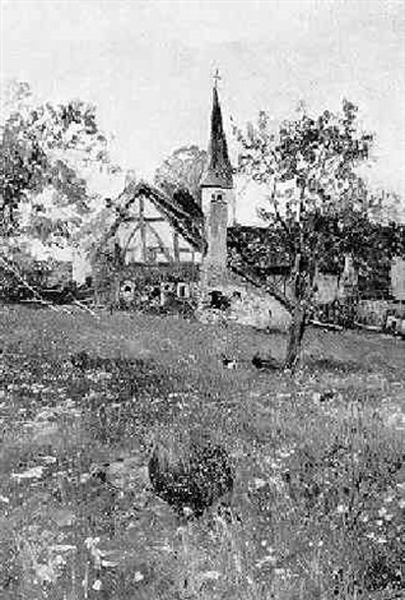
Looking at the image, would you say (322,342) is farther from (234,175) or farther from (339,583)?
(339,583)

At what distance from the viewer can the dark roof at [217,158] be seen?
448 centimetres

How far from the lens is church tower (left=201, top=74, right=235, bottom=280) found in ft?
15.4

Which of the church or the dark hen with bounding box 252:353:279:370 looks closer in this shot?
the dark hen with bounding box 252:353:279:370

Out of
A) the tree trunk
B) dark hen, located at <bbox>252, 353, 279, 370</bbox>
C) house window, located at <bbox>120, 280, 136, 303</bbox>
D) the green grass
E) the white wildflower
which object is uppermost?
house window, located at <bbox>120, 280, 136, 303</bbox>

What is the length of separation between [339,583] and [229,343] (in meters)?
2.01

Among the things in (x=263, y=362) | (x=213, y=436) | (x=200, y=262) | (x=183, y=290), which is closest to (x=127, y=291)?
(x=183, y=290)

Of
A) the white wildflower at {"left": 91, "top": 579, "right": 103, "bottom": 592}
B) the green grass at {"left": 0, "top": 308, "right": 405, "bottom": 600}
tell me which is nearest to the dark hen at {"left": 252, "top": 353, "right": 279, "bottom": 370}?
the green grass at {"left": 0, "top": 308, "right": 405, "bottom": 600}

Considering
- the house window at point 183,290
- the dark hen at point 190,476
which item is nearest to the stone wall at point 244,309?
the house window at point 183,290

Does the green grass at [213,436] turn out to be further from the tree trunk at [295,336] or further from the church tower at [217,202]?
the church tower at [217,202]

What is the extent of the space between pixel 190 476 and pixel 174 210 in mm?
3847

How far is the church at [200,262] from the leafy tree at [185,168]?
0.28 ft

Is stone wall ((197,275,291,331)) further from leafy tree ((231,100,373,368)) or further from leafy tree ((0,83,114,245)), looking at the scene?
leafy tree ((0,83,114,245))

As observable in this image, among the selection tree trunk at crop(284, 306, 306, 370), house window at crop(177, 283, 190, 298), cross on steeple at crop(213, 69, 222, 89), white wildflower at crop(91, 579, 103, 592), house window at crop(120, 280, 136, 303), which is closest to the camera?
white wildflower at crop(91, 579, 103, 592)

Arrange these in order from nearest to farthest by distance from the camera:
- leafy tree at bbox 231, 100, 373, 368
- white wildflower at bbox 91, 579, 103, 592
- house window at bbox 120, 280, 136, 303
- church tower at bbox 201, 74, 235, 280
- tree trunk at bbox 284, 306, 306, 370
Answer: white wildflower at bbox 91, 579, 103, 592
church tower at bbox 201, 74, 235, 280
leafy tree at bbox 231, 100, 373, 368
tree trunk at bbox 284, 306, 306, 370
house window at bbox 120, 280, 136, 303
